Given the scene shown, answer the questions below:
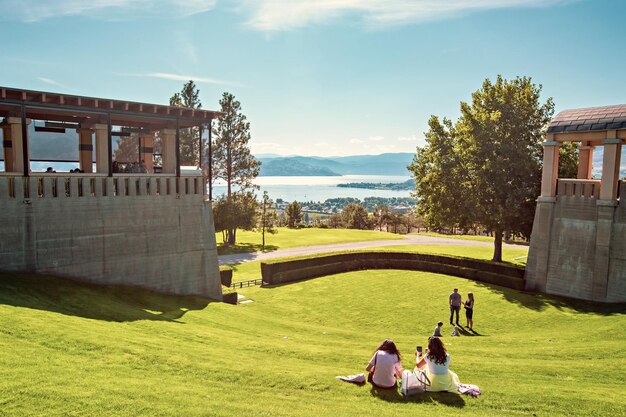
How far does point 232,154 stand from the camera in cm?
5453

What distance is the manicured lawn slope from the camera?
26.9 feet

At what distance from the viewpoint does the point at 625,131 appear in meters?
21.7

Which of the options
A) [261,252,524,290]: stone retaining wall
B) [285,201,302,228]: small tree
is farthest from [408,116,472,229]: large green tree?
[285,201,302,228]: small tree

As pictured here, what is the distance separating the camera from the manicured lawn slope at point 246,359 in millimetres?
8203

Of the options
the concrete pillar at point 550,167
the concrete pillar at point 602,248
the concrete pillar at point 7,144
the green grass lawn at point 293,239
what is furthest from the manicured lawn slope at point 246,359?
the green grass lawn at point 293,239

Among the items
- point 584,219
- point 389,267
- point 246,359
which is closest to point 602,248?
point 584,219

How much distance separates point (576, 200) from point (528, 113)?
10536 mm

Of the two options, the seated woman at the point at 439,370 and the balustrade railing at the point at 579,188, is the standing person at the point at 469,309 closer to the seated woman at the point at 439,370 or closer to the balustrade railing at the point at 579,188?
the balustrade railing at the point at 579,188

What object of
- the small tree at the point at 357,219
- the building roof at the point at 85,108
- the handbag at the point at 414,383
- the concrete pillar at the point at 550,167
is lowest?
the small tree at the point at 357,219

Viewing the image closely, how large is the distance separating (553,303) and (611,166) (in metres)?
7.77

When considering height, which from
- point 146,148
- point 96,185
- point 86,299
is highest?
point 146,148

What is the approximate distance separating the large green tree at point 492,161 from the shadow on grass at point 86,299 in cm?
2187

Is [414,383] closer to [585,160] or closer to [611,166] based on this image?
[611,166]

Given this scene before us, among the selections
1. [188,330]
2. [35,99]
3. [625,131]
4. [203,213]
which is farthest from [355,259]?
[35,99]
